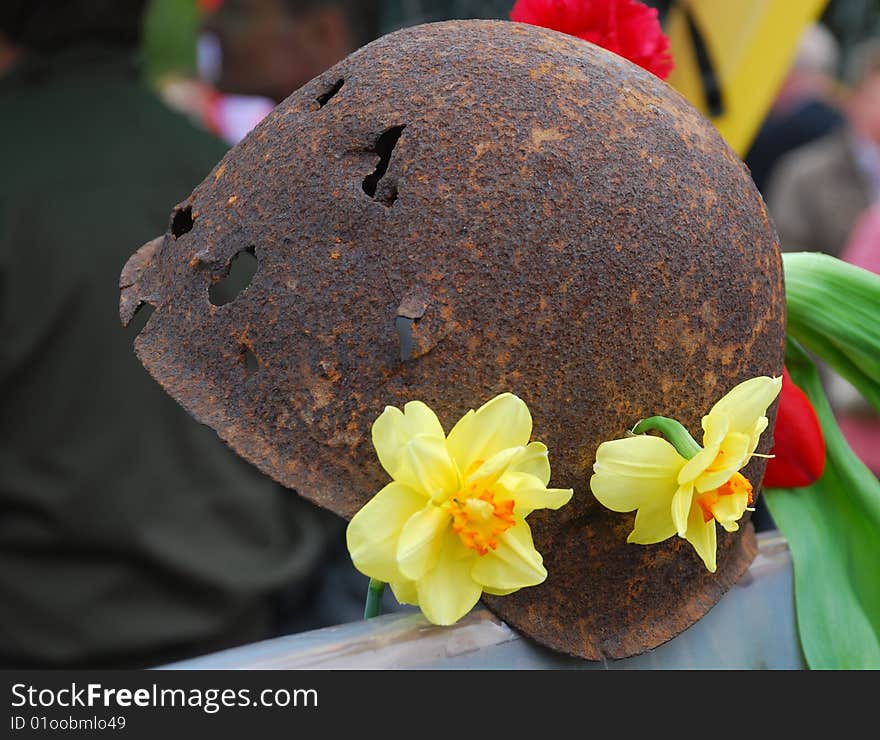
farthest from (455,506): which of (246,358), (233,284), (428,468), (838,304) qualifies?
(233,284)

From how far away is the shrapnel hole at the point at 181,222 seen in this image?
125 cm

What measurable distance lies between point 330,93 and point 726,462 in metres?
0.54

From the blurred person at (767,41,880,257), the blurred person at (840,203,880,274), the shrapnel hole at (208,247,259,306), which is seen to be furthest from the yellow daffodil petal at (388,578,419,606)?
the blurred person at (767,41,880,257)

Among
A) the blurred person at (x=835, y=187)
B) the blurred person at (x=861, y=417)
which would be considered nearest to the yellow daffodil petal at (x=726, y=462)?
the blurred person at (x=861, y=417)

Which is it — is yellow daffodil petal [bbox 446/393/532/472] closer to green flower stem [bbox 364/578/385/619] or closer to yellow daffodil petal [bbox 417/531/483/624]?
yellow daffodil petal [bbox 417/531/483/624]

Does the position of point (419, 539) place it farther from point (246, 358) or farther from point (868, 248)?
point (868, 248)

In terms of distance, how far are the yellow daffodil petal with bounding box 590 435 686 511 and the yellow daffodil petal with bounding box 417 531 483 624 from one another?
5.5 inches

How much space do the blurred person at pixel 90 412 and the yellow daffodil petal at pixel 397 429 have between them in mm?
870

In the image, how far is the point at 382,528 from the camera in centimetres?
99

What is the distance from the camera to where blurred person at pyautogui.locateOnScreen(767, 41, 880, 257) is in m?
3.00

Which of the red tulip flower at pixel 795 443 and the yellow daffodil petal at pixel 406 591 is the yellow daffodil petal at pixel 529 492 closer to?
the yellow daffodil petal at pixel 406 591

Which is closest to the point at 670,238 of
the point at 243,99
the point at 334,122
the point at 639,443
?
the point at 639,443

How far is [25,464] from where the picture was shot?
1846 millimetres

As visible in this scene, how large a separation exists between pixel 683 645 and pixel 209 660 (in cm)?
52
